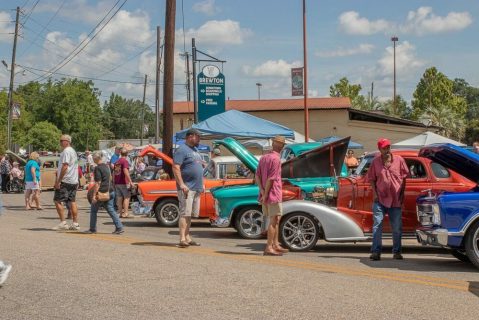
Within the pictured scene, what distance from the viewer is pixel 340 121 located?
45.6 meters

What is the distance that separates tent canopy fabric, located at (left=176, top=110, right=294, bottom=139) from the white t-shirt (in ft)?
24.8

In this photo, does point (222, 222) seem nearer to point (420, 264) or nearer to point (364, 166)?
point (364, 166)

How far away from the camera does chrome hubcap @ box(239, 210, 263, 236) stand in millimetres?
12023

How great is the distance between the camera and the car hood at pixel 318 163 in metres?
11.7

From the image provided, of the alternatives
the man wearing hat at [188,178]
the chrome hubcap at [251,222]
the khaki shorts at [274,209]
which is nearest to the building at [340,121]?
the chrome hubcap at [251,222]

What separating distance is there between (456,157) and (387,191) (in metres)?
1.07

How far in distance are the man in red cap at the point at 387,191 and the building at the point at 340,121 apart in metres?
35.7

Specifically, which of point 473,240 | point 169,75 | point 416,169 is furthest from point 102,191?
point 169,75

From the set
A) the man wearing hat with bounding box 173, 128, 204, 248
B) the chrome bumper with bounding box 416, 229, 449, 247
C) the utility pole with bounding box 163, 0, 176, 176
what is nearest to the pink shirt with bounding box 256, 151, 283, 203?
the man wearing hat with bounding box 173, 128, 204, 248

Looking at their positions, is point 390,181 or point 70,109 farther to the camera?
point 70,109

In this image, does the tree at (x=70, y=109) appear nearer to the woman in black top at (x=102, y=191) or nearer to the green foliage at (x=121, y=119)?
the green foliage at (x=121, y=119)

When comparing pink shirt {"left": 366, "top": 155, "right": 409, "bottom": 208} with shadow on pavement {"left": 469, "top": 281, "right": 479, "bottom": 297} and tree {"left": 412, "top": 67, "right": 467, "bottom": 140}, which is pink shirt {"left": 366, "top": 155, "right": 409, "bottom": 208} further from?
tree {"left": 412, "top": 67, "right": 467, "bottom": 140}

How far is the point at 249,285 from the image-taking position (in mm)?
7043

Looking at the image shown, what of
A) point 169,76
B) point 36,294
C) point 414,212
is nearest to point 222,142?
point 414,212
